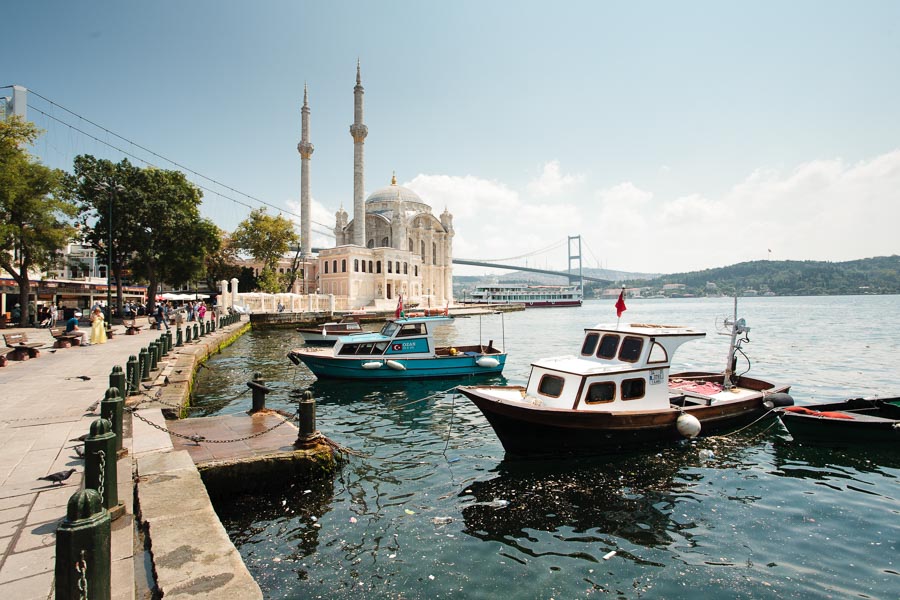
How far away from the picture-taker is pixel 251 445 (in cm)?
774

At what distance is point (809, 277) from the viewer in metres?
144

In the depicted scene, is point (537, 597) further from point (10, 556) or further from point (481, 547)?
point (10, 556)

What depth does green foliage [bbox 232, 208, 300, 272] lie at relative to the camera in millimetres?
59938

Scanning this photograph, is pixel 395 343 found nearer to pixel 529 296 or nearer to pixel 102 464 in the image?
pixel 102 464

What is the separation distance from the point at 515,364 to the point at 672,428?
43.9 feet

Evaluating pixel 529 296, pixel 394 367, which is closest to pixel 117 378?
pixel 394 367

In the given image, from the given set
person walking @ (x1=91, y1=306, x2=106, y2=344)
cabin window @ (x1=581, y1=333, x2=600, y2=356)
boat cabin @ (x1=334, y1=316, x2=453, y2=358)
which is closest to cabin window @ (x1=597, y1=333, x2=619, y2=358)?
cabin window @ (x1=581, y1=333, x2=600, y2=356)

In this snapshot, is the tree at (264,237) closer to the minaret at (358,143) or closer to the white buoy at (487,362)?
the minaret at (358,143)

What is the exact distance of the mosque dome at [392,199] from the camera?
88.9 m

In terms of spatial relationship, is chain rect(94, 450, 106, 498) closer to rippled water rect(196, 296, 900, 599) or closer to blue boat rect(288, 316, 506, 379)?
rippled water rect(196, 296, 900, 599)

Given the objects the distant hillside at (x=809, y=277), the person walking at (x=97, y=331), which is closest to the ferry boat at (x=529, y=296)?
the distant hillside at (x=809, y=277)

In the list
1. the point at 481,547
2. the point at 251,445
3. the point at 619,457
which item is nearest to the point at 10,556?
the point at 251,445

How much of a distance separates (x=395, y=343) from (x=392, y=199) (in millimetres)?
75437

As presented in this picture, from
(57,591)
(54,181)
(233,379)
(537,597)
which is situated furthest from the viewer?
(54,181)
